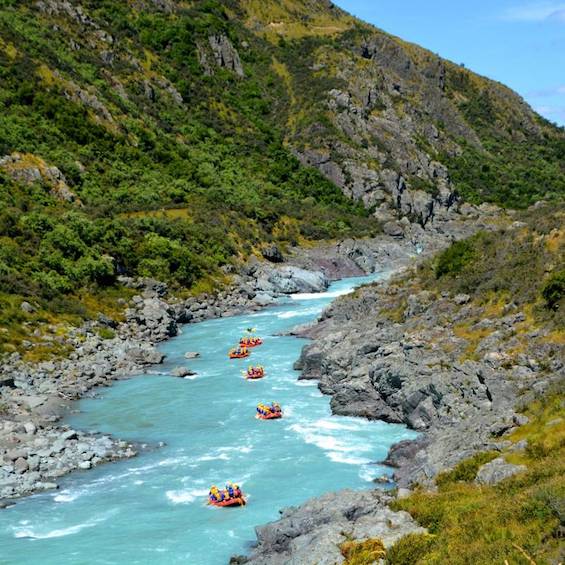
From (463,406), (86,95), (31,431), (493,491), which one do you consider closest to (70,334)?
(31,431)

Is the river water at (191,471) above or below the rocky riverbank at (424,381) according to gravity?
below

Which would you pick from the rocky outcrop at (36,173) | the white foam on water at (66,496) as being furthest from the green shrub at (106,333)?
the rocky outcrop at (36,173)

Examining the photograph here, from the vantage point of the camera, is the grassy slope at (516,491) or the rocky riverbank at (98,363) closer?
the grassy slope at (516,491)

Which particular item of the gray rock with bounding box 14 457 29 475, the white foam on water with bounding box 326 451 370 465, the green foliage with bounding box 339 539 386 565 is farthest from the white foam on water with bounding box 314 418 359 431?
the green foliage with bounding box 339 539 386 565

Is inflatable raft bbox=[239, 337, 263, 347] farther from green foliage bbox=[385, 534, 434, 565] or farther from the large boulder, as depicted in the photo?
green foliage bbox=[385, 534, 434, 565]

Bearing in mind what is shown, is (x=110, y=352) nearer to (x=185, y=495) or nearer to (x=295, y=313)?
(x=295, y=313)

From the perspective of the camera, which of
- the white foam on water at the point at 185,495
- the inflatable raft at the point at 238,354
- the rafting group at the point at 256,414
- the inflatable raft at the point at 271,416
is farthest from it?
the inflatable raft at the point at 238,354

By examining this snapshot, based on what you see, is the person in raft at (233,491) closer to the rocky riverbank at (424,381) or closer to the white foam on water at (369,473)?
the rocky riverbank at (424,381)
